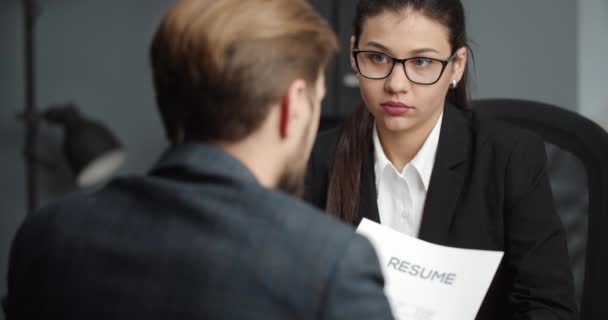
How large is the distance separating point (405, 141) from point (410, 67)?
15 cm

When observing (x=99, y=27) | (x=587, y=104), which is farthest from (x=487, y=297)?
(x=99, y=27)

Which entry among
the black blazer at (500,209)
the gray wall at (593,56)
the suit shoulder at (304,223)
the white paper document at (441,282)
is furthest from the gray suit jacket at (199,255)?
the gray wall at (593,56)

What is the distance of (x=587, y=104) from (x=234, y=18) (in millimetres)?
2138

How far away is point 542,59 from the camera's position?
2.61 meters

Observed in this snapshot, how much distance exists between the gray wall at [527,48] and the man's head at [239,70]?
1.89 meters

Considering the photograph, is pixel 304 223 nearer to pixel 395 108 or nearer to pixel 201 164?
pixel 201 164

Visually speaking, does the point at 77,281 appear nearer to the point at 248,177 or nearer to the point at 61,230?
the point at 61,230

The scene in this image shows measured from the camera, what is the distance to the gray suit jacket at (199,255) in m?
0.61

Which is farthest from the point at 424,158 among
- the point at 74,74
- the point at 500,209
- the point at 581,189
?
the point at 74,74

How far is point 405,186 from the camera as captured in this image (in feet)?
4.20

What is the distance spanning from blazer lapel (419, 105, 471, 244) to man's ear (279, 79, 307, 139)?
555mm

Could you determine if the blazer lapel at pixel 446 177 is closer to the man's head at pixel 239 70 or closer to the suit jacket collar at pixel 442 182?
the suit jacket collar at pixel 442 182

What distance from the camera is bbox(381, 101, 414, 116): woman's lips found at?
1.21 meters

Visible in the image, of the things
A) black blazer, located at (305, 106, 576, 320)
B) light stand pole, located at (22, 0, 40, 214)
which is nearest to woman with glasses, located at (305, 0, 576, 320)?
black blazer, located at (305, 106, 576, 320)
